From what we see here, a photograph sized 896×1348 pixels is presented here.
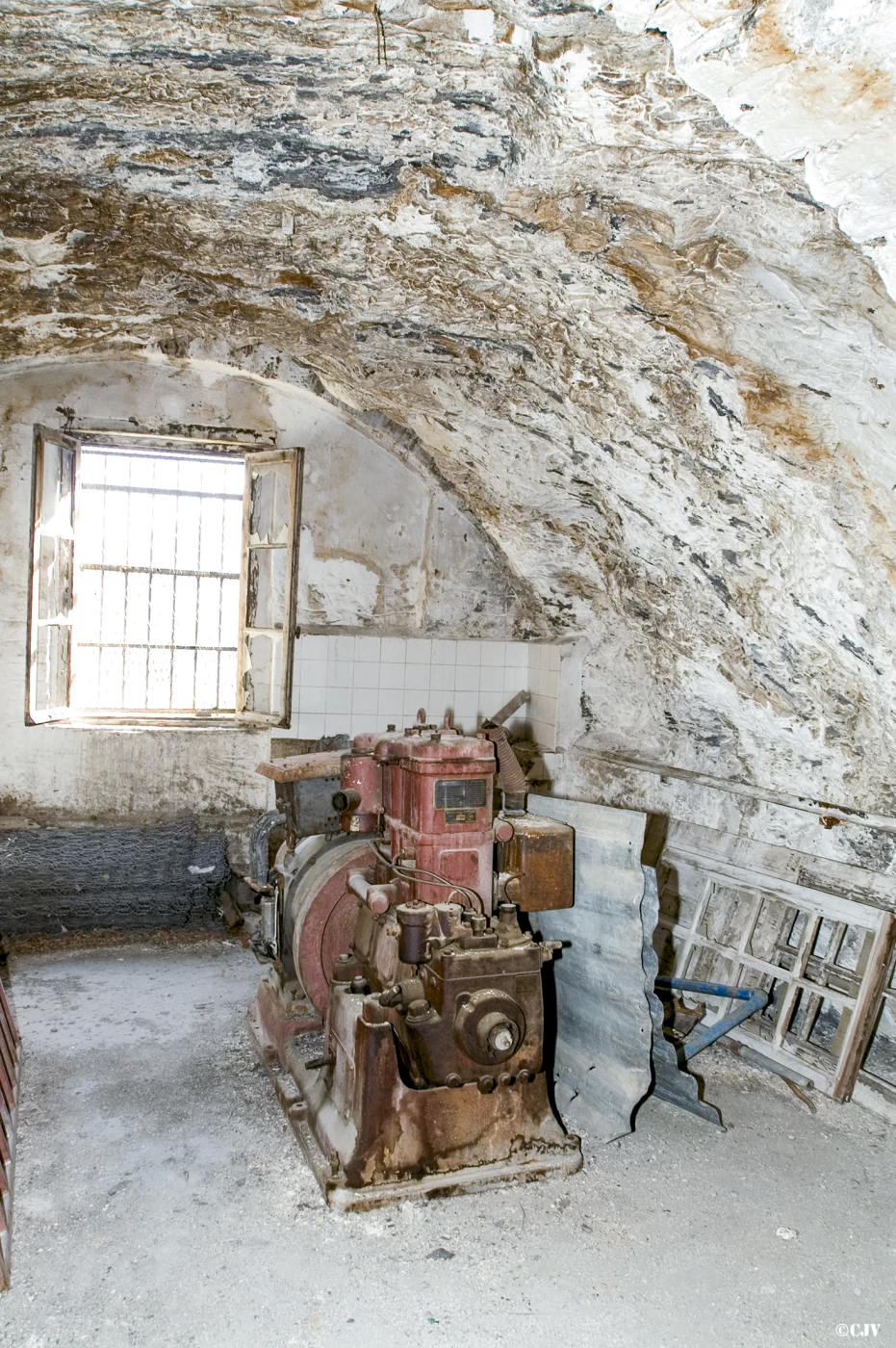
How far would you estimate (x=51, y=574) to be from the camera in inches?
201

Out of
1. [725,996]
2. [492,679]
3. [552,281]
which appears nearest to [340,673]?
[492,679]

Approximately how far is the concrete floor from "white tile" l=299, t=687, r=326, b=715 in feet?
7.38

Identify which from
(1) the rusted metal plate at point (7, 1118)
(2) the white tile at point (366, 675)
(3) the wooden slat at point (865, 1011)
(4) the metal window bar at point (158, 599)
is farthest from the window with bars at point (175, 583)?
(3) the wooden slat at point (865, 1011)

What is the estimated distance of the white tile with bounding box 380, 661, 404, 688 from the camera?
225 inches

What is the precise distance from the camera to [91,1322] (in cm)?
235

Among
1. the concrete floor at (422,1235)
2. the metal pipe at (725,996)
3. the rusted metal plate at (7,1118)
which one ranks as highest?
the metal pipe at (725,996)

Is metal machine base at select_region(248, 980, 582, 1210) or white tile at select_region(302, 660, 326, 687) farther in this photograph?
white tile at select_region(302, 660, 326, 687)

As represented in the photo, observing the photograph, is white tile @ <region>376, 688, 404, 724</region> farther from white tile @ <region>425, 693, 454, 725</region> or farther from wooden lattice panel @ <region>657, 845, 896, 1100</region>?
wooden lattice panel @ <region>657, 845, 896, 1100</region>

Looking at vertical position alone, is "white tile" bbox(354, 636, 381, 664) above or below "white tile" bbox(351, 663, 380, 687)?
above

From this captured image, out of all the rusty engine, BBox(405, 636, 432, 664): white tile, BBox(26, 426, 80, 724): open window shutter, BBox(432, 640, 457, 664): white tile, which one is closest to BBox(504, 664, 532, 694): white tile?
BBox(432, 640, 457, 664): white tile

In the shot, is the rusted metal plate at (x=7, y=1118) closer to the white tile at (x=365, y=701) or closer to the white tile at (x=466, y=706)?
the white tile at (x=365, y=701)

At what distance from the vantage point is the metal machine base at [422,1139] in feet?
9.36

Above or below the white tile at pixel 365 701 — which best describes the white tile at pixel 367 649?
above

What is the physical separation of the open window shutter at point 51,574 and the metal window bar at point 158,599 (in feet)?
0.36
